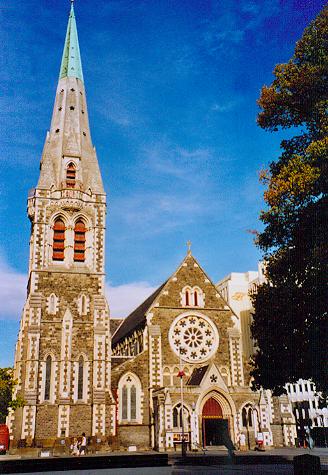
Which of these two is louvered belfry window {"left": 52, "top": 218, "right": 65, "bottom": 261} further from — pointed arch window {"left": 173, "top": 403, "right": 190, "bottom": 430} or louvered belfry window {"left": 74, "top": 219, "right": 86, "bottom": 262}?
pointed arch window {"left": 173, "top": 403, "right": 190, "bottom": 430}

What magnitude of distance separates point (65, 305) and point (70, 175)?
1337 cm

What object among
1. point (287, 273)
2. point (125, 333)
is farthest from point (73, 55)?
point (287, 273)

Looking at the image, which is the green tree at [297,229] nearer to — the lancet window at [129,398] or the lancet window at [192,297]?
the lancet window at [129,398]

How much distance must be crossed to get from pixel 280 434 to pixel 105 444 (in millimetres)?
14313

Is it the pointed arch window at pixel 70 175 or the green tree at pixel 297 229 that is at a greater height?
the pointed arch window at pixel 70 175

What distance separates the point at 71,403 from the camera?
38.3 meters

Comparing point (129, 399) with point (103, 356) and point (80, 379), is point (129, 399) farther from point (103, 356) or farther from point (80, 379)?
point (80, 379)

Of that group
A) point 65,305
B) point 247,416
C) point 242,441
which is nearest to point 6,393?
point 65,305

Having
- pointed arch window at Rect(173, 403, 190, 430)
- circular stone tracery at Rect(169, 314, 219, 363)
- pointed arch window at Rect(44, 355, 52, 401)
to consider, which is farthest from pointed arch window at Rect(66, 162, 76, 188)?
pointed arch window at Rect(173, 403, 190, 430)

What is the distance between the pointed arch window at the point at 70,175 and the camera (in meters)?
47.4

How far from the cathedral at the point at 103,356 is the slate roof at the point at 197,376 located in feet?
0.59

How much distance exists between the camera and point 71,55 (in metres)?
57.3

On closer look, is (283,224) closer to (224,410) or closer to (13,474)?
(13,474)

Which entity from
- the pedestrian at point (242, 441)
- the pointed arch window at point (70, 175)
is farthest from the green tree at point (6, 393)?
the pointed arch window at point (70, 175)
